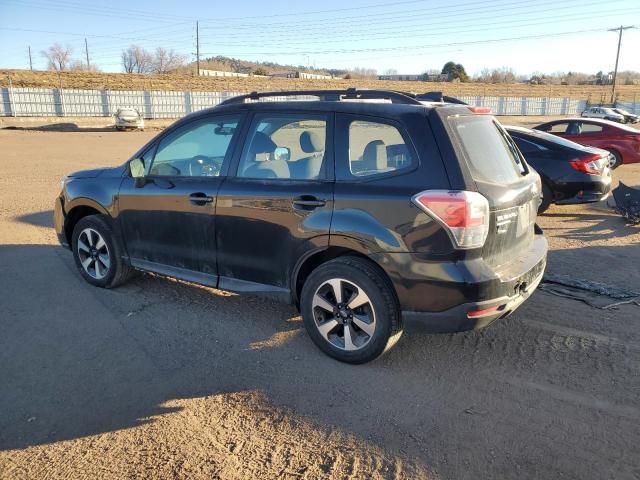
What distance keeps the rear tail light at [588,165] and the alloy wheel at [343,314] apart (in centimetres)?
613

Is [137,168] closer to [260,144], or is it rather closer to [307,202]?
[260,144]

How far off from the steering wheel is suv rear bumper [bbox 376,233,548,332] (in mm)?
1696

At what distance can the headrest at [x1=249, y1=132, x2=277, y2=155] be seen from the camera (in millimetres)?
4258

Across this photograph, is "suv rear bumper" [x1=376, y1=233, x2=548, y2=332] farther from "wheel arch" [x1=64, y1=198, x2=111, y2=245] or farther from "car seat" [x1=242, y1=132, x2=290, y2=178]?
"wheel arch" [x1=64, y1=198, x2=111, y2=245]

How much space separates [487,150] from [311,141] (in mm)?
1279

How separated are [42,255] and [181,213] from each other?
2.94m

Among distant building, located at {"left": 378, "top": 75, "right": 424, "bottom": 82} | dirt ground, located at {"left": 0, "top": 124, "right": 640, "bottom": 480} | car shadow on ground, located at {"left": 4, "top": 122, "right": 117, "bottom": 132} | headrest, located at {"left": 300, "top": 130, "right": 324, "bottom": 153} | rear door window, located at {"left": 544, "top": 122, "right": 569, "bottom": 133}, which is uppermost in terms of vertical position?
distant building, located at {"left": 378, "top": 75, "right": 424, "bottom": 82}

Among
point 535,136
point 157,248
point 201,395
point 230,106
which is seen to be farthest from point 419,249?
point 535,136

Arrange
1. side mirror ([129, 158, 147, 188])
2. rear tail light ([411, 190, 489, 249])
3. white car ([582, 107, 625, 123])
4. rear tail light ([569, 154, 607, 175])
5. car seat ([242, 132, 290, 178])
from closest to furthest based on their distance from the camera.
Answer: rear tail light ([411, 190, 489, 249])
car seat ([242, 132, 290, 178])
side mirror ([129, 158, 147, 188])
rear tail light ([569, 154, 607, 175])
white car ([582, 107, 625, 123])

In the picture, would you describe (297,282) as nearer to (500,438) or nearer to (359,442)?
(359,442)

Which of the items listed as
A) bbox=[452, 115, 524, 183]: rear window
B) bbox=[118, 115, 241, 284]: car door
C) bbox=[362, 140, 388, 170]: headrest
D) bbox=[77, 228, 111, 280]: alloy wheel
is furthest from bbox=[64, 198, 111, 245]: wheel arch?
bbox=[452, 115, 524, 183]: rear window

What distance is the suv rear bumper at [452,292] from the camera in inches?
133

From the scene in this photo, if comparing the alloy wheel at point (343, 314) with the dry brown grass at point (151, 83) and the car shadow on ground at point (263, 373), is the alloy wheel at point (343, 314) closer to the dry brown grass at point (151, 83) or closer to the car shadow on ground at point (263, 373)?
the car shadow on ground at point (263, 373)

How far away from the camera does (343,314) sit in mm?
3824
